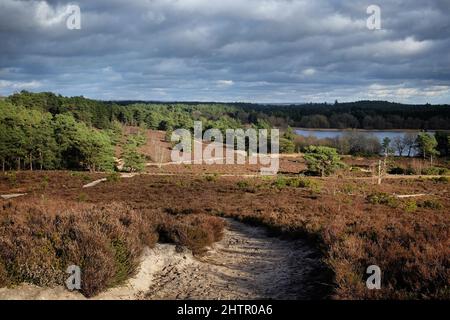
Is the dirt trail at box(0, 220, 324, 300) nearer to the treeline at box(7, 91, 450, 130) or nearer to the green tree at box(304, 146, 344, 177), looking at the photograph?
the green tree at box(304, 146, 344, 177)

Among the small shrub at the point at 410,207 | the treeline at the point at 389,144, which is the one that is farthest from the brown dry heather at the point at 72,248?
the treeline at the point at 389,144

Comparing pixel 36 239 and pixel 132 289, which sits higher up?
pixel 36 239

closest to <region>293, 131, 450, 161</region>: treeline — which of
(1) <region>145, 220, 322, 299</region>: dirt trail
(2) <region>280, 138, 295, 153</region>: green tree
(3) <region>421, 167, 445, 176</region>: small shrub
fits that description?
(2) <region>280, 138, 295, 153</region>: green tree

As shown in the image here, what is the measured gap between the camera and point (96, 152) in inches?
2618

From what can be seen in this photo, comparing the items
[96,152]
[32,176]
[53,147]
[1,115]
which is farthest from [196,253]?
[1,115]

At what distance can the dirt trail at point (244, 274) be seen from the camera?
279 inches

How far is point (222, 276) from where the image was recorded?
26.6 ft

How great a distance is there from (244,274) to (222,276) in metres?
0.51

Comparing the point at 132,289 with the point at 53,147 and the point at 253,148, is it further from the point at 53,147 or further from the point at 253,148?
the point at 253,148

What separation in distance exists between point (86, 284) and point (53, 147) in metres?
67.4

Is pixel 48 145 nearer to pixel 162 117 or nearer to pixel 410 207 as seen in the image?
pixel 410 207

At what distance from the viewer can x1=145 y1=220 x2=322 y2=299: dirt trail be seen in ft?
23.3
